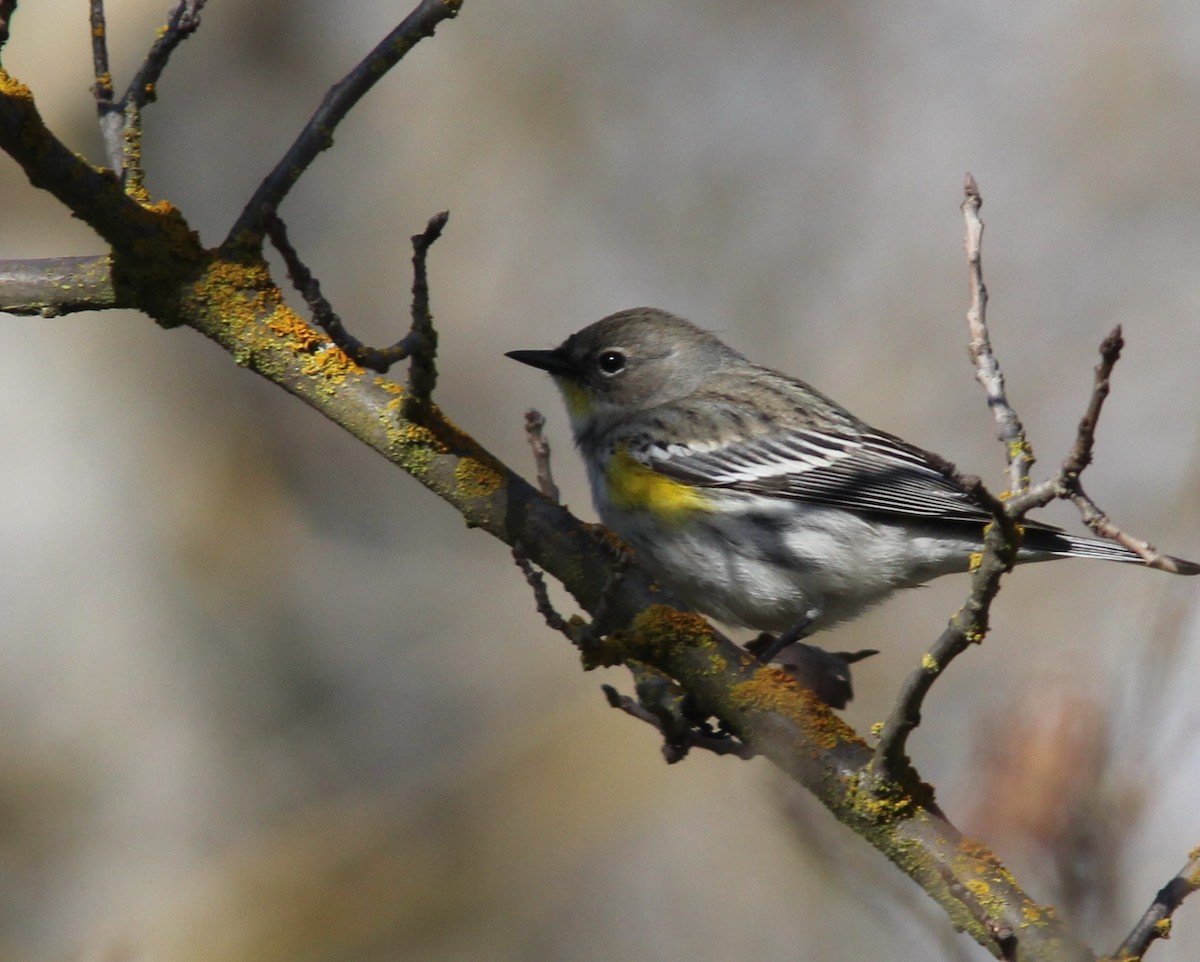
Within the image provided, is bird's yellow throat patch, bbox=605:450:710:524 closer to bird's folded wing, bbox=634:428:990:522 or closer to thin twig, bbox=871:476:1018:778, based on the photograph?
bird's folded wing, bbox=634:428:990:522

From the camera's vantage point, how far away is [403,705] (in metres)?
9.91

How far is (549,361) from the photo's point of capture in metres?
7.11

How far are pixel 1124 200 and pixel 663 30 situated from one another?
13.7 feet

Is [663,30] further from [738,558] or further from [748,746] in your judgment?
[748,746]

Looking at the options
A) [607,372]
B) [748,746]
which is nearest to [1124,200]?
[607,372]

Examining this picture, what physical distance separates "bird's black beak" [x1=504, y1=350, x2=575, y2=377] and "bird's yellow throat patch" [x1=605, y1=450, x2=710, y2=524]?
3.22 ft

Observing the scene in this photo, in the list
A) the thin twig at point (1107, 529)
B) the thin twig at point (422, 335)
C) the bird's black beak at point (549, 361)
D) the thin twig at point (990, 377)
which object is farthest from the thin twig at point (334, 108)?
the bird's black beak at point (549, 361)

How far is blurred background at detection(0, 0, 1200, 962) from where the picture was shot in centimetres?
921

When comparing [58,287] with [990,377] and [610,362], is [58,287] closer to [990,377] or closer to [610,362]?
[990,377]

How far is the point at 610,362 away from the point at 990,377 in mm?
4003

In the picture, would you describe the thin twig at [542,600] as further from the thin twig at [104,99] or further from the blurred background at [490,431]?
the blurred background at [490,431]

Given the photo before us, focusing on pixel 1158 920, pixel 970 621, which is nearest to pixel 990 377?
pixel 970 621

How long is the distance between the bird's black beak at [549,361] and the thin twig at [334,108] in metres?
2.90

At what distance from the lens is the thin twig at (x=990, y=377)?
10.4ft
